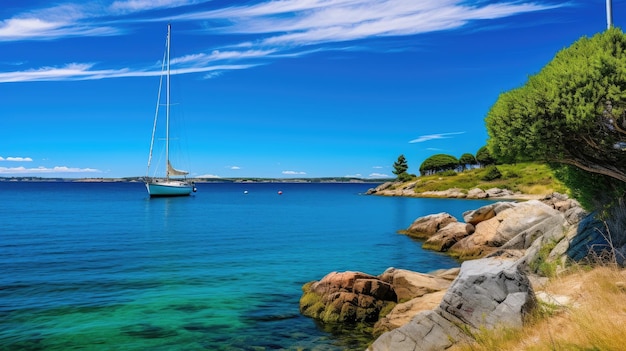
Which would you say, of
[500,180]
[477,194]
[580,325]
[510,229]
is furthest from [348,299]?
[500,180]

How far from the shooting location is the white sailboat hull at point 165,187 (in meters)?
112

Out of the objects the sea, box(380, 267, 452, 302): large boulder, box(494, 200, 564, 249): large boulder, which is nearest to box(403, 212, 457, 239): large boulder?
the sea

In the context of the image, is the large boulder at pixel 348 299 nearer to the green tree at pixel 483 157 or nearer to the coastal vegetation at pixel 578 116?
the coastal vegetation at pixel 578 116

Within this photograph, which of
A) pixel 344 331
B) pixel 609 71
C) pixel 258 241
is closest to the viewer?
pixel 609 71

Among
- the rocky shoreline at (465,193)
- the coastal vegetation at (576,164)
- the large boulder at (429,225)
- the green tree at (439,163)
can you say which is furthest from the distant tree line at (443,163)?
the coastal vegetation at (576,164)

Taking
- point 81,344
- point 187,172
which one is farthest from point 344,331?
point 187,172

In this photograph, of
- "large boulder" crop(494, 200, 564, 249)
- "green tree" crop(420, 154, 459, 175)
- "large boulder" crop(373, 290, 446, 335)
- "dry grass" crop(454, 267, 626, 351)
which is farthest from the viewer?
"green tree" crop(420, 154, 459, 175)

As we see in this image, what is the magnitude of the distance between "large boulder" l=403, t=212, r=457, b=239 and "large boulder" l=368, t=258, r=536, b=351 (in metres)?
32.2

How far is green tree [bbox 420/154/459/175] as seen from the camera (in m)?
176

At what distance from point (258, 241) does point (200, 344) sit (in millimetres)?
27182

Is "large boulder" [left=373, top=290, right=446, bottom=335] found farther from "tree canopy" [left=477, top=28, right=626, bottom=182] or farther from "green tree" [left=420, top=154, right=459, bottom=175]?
"green tree" [left=420, top=154, right=459, bottom=175]

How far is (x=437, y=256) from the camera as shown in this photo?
112 feet

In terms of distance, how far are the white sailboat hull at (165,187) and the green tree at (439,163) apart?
320 ft

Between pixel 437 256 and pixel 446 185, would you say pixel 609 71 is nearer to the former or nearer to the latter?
pixel 437 256
